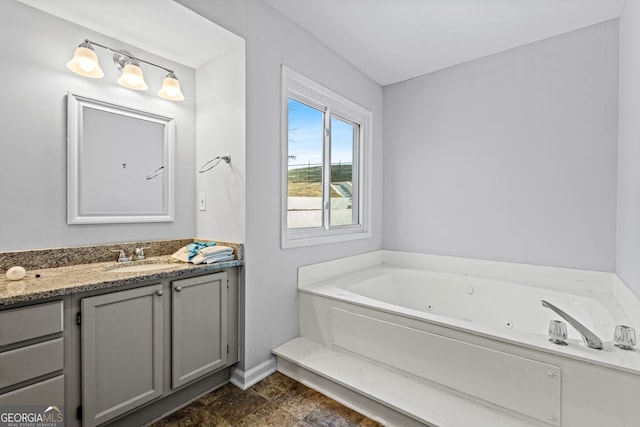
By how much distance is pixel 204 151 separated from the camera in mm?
2244

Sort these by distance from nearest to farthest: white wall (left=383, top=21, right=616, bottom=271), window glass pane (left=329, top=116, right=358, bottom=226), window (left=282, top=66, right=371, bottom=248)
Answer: white wall (left=383, top=21, right=616, bottom=271) → window (left=282, top=66, right=371, bottom=248) → window glass pane (left=329, top=116, right=358, bottom=226)

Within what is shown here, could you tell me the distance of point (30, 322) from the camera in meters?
1.19

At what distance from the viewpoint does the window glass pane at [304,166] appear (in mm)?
2490

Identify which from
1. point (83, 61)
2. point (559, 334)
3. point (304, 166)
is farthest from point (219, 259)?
point (559, 334)

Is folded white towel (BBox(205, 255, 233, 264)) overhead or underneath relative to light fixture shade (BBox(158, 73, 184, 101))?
underneath

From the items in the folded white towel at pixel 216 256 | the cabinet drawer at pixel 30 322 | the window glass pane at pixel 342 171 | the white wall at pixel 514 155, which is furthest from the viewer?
the window glass pane at pixel 342 171

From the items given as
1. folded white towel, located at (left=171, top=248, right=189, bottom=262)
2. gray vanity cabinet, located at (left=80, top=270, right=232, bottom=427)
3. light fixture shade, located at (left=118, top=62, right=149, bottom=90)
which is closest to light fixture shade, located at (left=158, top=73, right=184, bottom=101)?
light fixture shade, located at (left=118, top=62, right=149, bottom=90)

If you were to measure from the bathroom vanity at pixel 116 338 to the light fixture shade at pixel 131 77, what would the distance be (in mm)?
1104

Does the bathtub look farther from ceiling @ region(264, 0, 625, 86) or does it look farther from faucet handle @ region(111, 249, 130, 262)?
ceiling @ region(264, 0, 625, 86)

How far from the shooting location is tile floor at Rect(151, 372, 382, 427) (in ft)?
5.33

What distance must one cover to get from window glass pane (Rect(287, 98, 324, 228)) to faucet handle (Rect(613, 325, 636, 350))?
2015mm

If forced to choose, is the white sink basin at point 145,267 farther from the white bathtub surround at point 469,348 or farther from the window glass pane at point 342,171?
the window glass pane at point 342,171

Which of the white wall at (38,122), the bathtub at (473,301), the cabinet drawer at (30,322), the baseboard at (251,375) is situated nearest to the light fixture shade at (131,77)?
the white wall at (38,122)

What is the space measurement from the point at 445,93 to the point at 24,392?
11.6 feet
